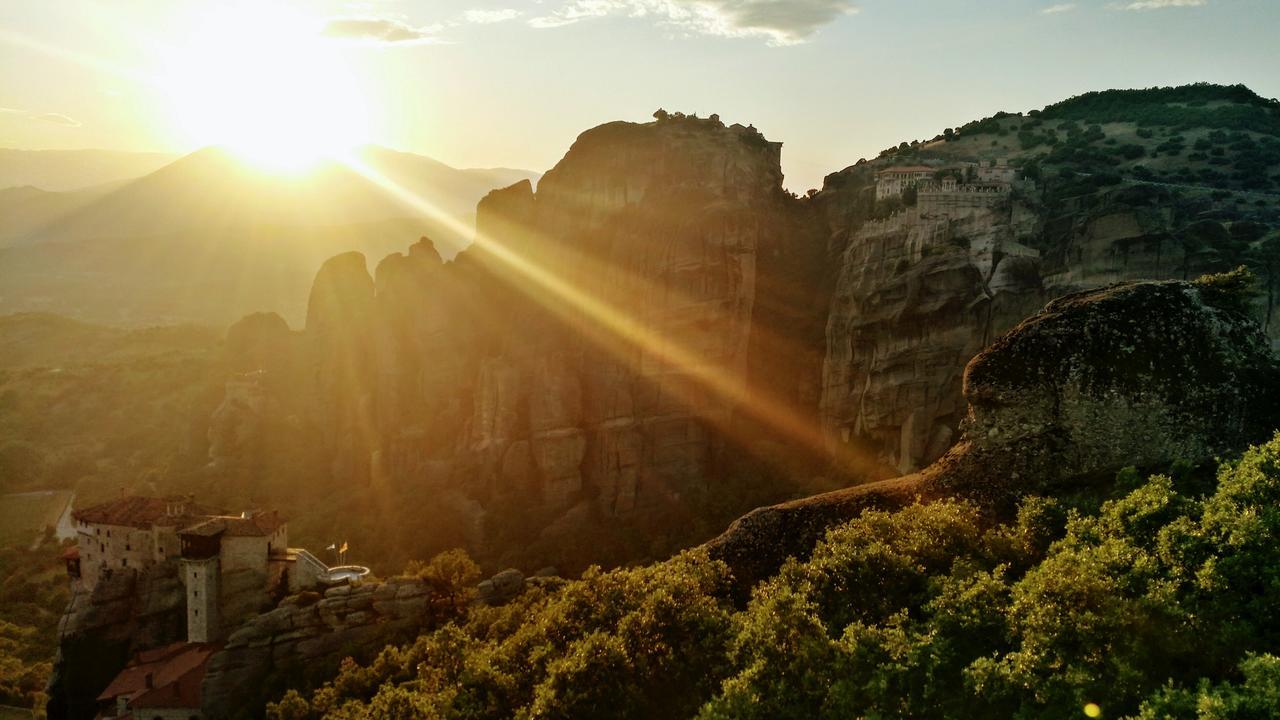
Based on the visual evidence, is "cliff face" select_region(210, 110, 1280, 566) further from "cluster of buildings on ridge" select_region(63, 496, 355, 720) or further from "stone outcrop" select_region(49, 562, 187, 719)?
"stone outcrop" select_region(49, 562, 187, 719)

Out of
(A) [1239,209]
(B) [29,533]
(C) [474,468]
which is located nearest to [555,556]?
(C) [474,468]

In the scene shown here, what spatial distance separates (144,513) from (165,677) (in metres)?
14.2

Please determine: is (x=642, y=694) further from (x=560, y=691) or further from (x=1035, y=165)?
(x=1035, y=165)

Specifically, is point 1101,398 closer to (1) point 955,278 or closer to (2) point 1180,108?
(1) point 955,278

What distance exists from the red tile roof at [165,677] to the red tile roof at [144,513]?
8.24 meters

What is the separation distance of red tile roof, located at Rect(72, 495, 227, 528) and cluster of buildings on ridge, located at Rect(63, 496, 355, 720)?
0.06m

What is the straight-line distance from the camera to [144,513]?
49531mm

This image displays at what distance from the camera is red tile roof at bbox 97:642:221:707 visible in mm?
38031

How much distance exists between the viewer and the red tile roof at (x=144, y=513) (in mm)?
47812

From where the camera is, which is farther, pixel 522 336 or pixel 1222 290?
pixel 522 336

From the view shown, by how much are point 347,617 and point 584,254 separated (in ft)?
148

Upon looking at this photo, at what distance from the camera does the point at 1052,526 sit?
1980cm

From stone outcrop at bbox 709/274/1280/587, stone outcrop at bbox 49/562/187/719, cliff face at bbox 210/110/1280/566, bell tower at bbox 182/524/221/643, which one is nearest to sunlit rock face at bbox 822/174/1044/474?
cliff face at bbox 210/110/1280/566

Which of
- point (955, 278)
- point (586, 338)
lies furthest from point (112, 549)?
point (955, 278)
